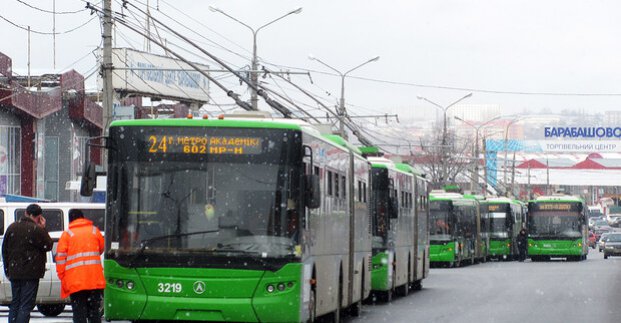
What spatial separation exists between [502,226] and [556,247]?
3.63m

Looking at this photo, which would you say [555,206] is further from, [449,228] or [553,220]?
[449,228]

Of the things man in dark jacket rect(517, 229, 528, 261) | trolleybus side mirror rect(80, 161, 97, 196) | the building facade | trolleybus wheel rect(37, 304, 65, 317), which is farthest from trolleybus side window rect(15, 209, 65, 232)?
man in dark jacket rect(517, 229, 528, 261)

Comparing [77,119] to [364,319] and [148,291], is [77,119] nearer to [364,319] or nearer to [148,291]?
[364,319]

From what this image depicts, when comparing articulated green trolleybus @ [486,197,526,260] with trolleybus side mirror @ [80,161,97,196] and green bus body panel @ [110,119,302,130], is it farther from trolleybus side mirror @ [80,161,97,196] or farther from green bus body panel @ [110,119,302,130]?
trolleybus side mirror @ [80,161,97,196]

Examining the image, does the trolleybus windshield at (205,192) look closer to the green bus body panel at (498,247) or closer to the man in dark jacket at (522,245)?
the green bus body panel at (498,247)

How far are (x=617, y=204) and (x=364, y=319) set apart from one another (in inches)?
6679

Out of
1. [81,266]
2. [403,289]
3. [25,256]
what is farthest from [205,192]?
[403,289]

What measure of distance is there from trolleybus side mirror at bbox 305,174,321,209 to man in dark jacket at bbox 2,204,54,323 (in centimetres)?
303

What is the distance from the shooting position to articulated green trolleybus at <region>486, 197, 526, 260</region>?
63.6 metres

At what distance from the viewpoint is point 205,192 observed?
51.3 feet

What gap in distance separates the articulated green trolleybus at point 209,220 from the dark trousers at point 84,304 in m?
0.93

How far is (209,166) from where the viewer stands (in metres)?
15.7

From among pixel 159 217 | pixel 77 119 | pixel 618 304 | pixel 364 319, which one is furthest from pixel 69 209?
pixel 77 119

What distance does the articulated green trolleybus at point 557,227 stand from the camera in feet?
198
